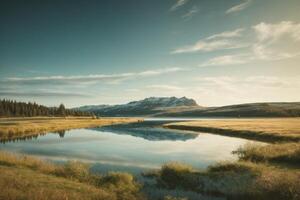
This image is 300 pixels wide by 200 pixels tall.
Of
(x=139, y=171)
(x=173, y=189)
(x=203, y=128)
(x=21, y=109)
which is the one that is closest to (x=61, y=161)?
(x=139, y=171)

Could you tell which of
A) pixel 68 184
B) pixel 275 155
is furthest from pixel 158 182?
pixel 275 155

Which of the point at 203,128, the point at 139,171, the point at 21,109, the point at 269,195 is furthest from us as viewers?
the point at 21,109

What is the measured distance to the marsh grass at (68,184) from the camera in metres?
16.9

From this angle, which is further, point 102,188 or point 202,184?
point 202,184

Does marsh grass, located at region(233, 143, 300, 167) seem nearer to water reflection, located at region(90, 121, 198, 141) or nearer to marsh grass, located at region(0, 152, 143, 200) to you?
marsh grass, located at region(0, 152, 143, 200)

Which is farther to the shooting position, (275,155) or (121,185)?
(275,155)

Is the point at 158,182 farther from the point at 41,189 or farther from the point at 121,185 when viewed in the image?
the point at 41,189

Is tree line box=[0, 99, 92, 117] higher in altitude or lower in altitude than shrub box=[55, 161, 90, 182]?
higher

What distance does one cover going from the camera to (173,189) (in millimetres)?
21938

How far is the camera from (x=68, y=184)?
20406 millimetres

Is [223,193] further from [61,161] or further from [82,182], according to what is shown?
[61,161]

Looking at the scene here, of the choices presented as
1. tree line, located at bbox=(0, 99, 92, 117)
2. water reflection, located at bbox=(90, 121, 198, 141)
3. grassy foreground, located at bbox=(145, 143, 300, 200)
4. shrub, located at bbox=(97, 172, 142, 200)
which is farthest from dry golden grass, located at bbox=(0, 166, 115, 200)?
tree line, located at bbox=(0, 99, 92, 117)

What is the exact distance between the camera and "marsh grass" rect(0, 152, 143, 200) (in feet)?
55.6

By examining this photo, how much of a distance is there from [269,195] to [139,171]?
46.1 feet
